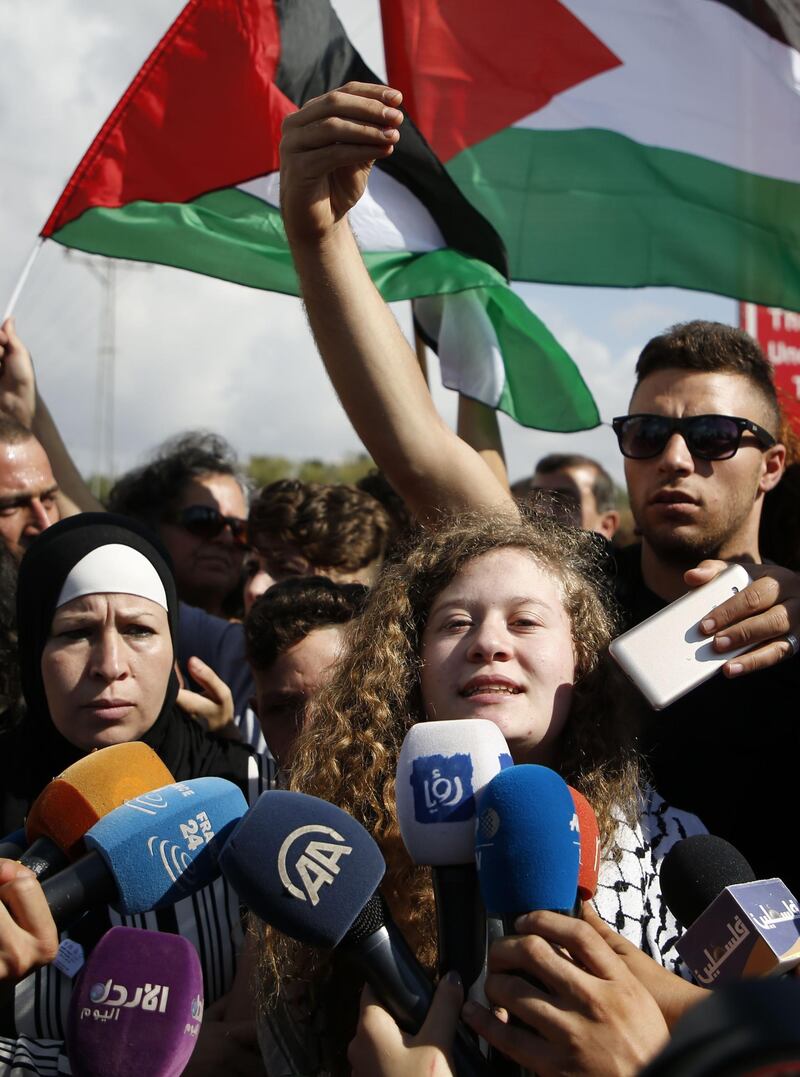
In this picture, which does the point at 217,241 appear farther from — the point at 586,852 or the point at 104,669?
the point at 586,852

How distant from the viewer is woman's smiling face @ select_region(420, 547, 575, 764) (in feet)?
7.19

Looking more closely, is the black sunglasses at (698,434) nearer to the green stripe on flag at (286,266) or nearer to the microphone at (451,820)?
the green stripe on flag at (286,266)

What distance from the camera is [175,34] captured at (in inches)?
165

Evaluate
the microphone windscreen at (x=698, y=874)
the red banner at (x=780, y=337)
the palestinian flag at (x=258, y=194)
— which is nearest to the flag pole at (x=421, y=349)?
the palestinian flag at (x=258, y=194)

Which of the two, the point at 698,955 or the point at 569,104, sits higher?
the point at 569,104

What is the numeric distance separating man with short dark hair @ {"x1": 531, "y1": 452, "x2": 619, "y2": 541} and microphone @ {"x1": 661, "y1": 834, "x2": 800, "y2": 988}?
3788mm

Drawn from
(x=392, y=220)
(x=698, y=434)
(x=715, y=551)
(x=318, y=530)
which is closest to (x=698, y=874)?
(x=715, y=551)

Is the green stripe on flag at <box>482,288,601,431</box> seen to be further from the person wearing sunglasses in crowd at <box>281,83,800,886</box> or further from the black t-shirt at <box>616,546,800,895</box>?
the black t-shirt at <box>616,546,800,895</box>

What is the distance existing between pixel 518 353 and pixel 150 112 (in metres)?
1.61

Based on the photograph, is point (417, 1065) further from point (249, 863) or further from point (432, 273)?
point (432, 273)

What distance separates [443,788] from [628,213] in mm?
3501

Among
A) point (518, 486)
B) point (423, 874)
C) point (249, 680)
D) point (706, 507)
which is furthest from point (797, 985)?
point (518, 486)

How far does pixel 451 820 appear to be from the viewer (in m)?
1.63

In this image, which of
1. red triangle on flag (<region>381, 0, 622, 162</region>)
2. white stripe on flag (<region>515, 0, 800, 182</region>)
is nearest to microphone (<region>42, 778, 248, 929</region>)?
red triangle on flag (<region>381, 0, 622, 162</region>)
